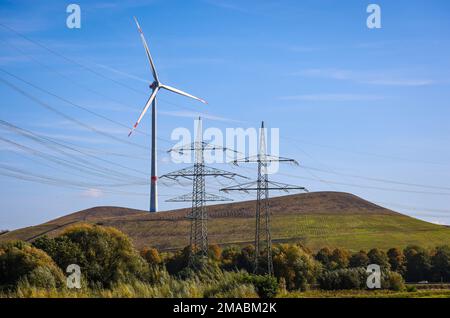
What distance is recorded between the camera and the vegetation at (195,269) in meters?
31.3

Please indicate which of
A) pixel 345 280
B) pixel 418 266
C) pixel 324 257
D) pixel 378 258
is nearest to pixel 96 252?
pixel 345 280

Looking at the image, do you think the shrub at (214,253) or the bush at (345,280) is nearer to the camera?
the bush at (345,280)

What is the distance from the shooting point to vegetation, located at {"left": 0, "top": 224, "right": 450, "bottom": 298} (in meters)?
31.3

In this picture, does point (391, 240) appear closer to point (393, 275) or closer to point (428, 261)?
point (428, 261)

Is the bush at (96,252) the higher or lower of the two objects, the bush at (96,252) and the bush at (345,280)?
the higher

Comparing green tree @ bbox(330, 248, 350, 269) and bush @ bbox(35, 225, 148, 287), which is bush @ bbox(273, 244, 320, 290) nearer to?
green tree @ bbox(330, 248, 350, 269)

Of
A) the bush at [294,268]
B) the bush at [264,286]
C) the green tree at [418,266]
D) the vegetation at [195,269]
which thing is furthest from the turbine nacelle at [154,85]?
the bush at [264,286]

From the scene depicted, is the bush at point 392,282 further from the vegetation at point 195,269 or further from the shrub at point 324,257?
the shrub at point 324,257

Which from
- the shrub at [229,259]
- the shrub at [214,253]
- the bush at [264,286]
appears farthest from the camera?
the shrub at [214,253]

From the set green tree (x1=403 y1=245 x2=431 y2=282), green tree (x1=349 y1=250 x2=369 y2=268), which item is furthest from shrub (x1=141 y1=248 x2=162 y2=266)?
green tree (x1=403 y1=245 x2=431 y2=282)

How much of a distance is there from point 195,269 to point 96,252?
14.7 metres
